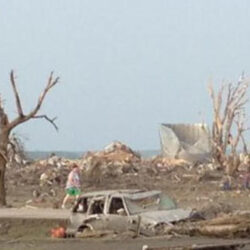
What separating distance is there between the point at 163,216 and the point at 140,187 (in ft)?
75.5

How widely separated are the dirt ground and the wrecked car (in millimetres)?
856

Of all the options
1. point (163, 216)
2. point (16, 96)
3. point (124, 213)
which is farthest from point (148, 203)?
point (16, 96)

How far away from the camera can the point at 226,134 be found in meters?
53.5

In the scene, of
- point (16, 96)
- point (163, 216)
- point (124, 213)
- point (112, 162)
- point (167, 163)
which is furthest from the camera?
point (167, 163)

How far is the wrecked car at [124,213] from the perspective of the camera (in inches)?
870

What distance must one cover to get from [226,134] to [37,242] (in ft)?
108

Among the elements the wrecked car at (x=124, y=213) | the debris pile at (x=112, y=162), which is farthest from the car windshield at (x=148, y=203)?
the debris pile at (x=112, y=162)

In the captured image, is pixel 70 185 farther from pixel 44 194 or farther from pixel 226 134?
pixel 226 134

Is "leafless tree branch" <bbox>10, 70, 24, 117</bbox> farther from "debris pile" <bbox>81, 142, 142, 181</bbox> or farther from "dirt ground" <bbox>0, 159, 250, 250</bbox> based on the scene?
"debris pile" <bbox>81, 142, 142, 181</bbox>

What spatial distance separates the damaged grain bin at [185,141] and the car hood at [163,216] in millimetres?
43181

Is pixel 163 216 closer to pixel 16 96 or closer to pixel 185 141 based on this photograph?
pixel 16 96

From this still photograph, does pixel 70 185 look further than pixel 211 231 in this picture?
Yes

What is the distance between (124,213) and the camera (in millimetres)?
22719

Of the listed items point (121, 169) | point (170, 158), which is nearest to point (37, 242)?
point (121, 169)
